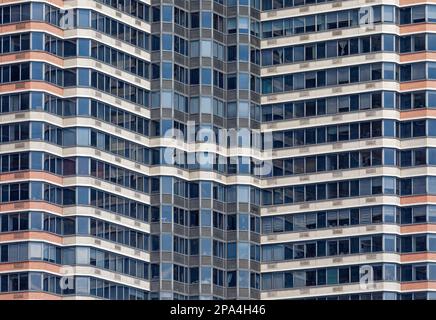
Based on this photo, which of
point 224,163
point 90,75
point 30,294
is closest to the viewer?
point 30,294

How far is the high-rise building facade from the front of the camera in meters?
170

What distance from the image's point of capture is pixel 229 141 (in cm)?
18600

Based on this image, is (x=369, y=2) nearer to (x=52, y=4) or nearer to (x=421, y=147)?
(x=421, y=147)

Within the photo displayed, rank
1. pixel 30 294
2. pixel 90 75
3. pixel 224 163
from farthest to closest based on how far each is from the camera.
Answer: pixel 224 163, pixel 90 75, pixel 30 294

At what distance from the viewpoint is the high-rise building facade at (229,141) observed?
16962 cm

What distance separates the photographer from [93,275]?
167500 mm

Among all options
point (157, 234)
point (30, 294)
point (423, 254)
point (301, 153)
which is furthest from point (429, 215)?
point (30, 294)
